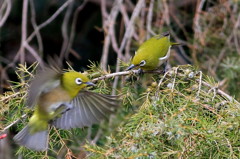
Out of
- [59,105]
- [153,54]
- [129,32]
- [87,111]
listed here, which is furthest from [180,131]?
[129,32]

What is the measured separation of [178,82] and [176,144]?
0.55 metres

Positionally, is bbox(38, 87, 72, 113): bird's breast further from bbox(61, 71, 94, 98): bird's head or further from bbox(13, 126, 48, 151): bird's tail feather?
bbox(13, 126, 48, 151): bird's tail feather

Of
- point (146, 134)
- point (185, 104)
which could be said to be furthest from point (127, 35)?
point (146, 134)

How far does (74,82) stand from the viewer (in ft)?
8.01

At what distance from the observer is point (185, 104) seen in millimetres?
2084

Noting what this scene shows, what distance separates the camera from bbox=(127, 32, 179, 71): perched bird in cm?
302

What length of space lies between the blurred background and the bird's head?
0.95 meters

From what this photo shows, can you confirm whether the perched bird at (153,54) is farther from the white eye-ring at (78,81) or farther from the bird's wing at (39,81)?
the bird's wing at (39,81)

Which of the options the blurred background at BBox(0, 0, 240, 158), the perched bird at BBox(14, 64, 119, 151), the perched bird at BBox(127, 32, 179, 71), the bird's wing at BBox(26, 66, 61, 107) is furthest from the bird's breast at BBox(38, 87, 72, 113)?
the blurred background at BBox(0, 0, 240, 158)

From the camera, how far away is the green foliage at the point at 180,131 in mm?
1790

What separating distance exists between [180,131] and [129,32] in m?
2.32

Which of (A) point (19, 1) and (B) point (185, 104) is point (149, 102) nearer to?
(B) point (185, 104)

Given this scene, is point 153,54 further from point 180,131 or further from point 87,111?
point 180,131

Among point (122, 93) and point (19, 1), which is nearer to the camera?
point (122, 93)
